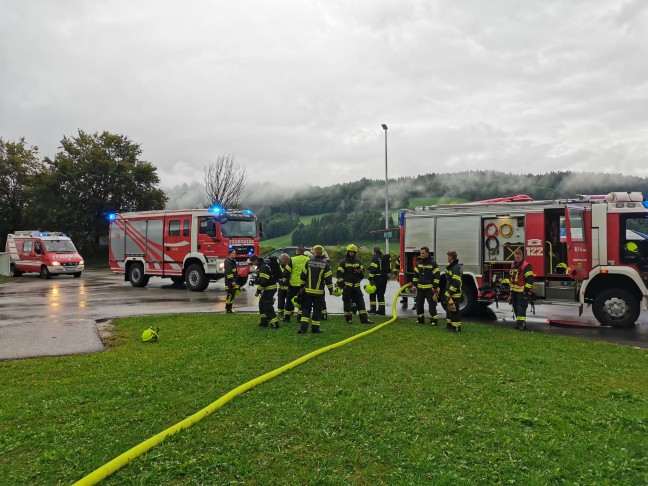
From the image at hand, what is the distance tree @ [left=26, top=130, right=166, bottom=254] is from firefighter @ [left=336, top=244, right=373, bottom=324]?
107 feet

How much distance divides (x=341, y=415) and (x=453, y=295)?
5.28m

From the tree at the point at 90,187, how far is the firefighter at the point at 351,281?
3260 centimetres

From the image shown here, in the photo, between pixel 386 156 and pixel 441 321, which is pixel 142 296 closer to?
pixel 441 321

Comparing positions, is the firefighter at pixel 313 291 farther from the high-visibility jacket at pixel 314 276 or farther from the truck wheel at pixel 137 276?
the truck wheel at pixel 137 276

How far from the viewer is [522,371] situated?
607 cm

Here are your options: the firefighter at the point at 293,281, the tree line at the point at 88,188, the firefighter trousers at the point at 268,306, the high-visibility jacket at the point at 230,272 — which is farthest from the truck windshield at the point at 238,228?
the tree line at the point at 88,188

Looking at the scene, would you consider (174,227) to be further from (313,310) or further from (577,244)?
(577,244)

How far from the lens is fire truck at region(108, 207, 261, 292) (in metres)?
16.4

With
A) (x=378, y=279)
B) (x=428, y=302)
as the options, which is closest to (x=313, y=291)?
(x=428, y=302)

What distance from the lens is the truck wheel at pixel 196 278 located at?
17.0 metres

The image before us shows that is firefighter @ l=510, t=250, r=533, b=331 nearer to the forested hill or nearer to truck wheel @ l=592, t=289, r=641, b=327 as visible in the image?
truck wheel @ l=592, t=289, r=641, b=327

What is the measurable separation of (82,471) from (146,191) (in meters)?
38.2

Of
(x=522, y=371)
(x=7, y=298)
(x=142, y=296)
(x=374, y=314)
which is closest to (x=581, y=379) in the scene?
(x=522, y=371)

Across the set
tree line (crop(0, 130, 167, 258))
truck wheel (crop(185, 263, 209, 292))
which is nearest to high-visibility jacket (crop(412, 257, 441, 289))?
truck wheel (crop(185, 263, 209, 292))
